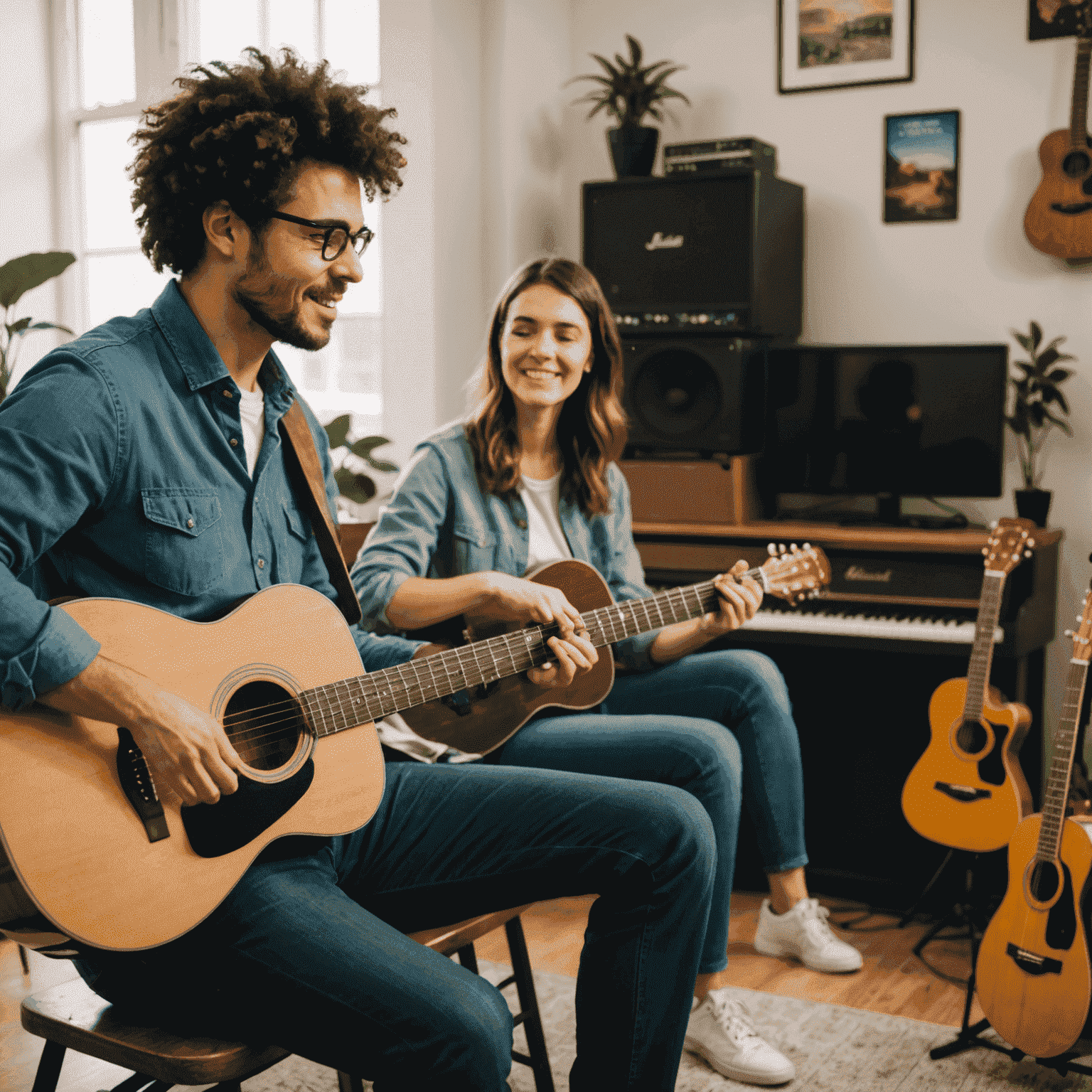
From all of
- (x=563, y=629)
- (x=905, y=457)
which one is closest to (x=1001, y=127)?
(x=905, y=457)

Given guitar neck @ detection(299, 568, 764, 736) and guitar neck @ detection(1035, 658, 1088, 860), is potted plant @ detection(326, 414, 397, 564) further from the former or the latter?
guitar neck @ detection(1035, 658, 1088, 860)

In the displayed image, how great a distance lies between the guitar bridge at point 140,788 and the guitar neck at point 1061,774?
1445 mm

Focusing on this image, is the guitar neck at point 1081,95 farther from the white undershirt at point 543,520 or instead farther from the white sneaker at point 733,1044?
the white sneaker at point 733,1044

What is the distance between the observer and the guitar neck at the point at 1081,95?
9.43 feet

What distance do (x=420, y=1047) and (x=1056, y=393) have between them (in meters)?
2.38

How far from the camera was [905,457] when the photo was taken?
2.99 metres

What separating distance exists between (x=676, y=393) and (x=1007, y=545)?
970 millimetres

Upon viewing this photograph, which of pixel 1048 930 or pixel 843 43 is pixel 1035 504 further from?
pixel 843 43

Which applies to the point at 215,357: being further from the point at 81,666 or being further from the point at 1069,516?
the point at 1069,516

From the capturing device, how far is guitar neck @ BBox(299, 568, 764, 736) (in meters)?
1.35

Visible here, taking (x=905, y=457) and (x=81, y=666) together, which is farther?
(x=905, y=457)

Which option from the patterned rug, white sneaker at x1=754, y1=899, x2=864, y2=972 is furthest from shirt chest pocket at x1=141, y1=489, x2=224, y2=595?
white sneaker at x1=754, y1=899, x2=864, y2=972

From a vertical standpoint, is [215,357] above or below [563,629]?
above

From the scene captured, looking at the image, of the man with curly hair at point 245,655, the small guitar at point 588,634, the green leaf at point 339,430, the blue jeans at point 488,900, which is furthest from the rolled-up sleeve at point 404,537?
the green leaf at point 339,430
